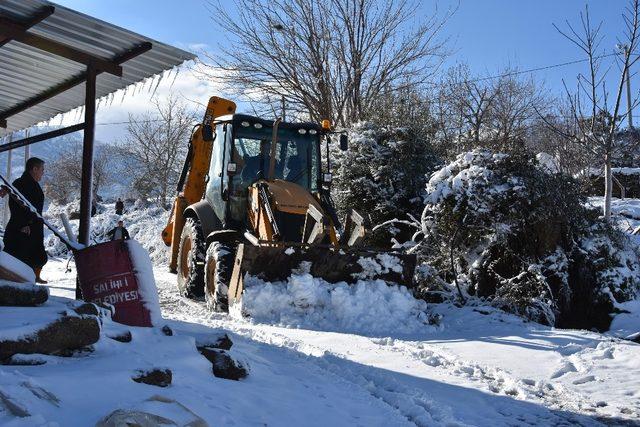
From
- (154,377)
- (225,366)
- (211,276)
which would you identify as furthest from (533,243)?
(154,377)

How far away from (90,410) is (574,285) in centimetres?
872

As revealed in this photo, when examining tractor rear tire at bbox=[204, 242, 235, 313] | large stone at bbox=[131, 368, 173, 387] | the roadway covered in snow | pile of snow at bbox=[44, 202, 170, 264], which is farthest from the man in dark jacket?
pile of snow at bbox=[44, 202, 170, 264]

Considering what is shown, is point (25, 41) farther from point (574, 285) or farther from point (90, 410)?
point (574, 285)

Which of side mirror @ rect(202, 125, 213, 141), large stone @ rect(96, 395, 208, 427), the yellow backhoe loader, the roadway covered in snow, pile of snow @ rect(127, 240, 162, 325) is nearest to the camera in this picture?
large stone @ rect(96, 395, 208, 427)

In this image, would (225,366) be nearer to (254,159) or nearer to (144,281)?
(144,281)

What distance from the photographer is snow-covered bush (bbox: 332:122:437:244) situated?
13680 millimetres

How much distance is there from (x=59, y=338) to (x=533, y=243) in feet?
25.6

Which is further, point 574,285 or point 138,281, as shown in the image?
point 574,285

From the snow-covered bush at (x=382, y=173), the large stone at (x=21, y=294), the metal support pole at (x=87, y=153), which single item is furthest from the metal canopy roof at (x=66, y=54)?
the snow-covered bush at (x=382, y=173)

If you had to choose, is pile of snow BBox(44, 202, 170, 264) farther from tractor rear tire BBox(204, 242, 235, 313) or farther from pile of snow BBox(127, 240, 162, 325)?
pile of snow BBox(127, 240, 162, 325)

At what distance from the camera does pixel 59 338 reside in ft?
11.1

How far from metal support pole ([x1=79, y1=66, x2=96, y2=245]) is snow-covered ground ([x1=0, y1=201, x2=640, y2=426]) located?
122 centimetres

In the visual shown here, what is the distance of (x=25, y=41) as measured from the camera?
16.5 feet

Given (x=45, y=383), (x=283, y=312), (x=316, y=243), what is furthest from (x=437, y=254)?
(x=45, y=383)
